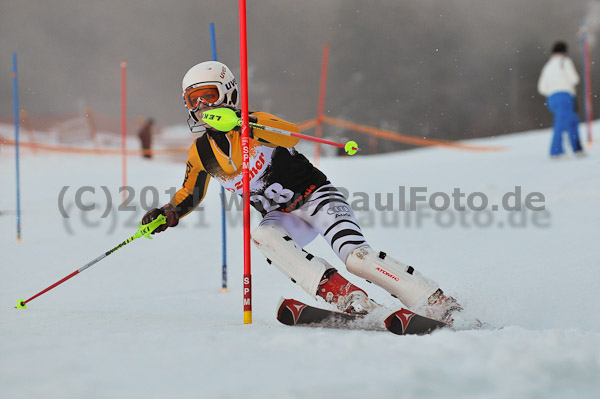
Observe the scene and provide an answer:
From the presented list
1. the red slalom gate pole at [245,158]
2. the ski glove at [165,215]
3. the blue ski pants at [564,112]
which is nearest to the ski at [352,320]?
the red slalom gate pole at [245,158]

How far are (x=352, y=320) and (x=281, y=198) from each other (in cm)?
79

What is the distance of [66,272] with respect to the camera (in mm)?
5078

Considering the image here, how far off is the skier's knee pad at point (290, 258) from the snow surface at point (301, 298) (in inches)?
12.0

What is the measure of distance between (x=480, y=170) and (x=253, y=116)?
728 centimetres

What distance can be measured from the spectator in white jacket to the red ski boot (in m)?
6.84

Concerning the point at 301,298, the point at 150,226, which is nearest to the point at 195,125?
the point at 150,226

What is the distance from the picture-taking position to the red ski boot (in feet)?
7.70

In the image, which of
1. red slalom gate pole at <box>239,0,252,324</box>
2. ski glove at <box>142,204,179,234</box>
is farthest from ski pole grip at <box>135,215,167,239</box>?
red slalom gate pole at <box>239,0,252,324</box>

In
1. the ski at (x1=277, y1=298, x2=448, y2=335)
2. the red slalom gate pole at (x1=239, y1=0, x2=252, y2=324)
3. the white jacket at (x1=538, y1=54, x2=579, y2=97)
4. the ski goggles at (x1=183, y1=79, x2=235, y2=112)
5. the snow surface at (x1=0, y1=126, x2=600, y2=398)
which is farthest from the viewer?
the white jacket at (x1=538, y1=54, x2=579, y2=97)

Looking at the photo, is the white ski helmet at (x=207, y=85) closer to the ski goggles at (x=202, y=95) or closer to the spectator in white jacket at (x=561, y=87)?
the ski goggles at (x=202, y=95)

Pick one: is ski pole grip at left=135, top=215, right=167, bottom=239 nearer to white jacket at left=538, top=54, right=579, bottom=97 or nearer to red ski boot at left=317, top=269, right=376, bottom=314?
red ski boot at left=317, top=269, right=376, bottom=314

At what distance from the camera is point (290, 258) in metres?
2.52

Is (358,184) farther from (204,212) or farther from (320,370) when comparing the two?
(320,370)

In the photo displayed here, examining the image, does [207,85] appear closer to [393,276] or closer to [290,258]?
[290,258]
